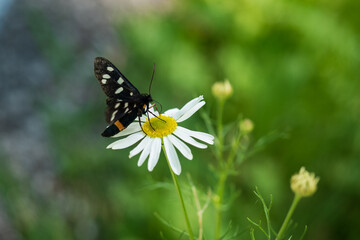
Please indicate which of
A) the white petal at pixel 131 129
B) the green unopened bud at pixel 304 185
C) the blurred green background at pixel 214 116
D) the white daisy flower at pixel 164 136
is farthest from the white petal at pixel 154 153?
the blurred green background at pixel 214 116

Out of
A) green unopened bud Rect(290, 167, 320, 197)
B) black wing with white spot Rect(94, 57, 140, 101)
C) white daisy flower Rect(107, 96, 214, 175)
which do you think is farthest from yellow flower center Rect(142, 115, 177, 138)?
green unopened bud Rect(290, 167, 320, 197)

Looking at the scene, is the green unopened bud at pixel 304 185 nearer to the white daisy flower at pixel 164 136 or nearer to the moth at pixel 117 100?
the white daisy flower at pixel 164 136

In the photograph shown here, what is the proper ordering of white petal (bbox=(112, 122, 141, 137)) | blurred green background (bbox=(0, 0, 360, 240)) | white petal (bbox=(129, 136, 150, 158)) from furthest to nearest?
blurred green background (bbox=(0, 0, 360, 240)) < white petal (bbox=(112, 122, 141, 137)) < white petal (bbox=(129, 136, 150, 158))

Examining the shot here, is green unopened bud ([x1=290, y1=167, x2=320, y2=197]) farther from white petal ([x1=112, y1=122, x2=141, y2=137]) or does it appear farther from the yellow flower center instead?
white petal ([x1=112, y1=122, x2=141, y2=137])

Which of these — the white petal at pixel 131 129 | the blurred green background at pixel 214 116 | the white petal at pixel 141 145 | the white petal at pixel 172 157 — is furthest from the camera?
the blurred green background at pixel 214 116

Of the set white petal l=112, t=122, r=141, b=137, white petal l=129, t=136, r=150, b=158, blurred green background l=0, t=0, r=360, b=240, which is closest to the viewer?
white petal l=129, t=136, r=150, b=158

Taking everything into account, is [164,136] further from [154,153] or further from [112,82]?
[112,82]
